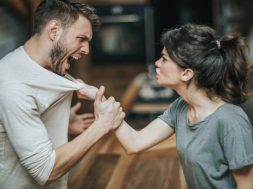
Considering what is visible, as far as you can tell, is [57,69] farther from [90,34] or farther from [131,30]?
[131,30]

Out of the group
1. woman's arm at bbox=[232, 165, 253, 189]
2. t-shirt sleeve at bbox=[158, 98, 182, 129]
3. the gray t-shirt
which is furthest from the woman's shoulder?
t-shirt sleeve at bbox=[158, 98, 182, 129]

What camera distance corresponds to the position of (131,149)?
1.94 metres

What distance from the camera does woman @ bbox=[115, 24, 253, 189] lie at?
1620 millimetres

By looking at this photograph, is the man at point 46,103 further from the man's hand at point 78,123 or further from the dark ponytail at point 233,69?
the dark ponytail at point 233,69

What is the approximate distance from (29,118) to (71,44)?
335 mm

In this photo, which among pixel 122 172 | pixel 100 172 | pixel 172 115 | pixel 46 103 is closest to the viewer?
pixel 46 103

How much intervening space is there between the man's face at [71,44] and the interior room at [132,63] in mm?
429

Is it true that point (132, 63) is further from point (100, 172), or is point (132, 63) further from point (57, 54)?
point (57, 54)

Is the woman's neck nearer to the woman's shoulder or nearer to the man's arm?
the woman's shoulder

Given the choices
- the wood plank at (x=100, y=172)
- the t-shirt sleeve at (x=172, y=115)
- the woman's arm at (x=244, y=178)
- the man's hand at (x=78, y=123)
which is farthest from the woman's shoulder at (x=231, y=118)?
the wood plank at (x=100, y=172)

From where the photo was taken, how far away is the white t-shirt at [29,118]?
1654mm

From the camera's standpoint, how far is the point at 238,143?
1558mm

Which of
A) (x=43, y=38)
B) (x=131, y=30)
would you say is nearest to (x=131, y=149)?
(x=43, y=38)

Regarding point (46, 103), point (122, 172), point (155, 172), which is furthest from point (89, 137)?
point (155, 172)
